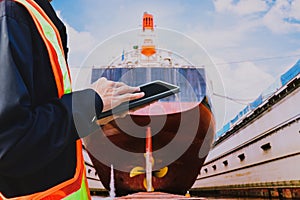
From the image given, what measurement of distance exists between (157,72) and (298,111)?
2595 millimetres

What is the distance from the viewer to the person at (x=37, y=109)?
46cm

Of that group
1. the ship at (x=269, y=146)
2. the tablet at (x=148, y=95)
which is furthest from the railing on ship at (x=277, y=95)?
the tablet at (x=148, y=95)

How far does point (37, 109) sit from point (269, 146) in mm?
6276

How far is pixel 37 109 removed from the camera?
19.8 inches

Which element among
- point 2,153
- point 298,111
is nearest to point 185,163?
point 298,111

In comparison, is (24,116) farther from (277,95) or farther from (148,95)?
(277,95)

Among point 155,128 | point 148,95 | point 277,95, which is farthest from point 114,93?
point 277,95

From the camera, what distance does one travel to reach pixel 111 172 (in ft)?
13.2

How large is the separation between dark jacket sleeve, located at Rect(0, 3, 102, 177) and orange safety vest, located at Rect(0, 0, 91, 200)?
0.19 ft

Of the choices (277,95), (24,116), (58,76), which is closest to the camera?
Answer: (24,116)

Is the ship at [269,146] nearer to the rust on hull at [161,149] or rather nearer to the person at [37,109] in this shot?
the rust on hull at [161,149]

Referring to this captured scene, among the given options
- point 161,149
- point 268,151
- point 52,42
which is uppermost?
point 52,42

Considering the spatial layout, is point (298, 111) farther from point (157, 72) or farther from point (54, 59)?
point (54, 59)

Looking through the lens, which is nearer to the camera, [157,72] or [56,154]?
[56,154]
